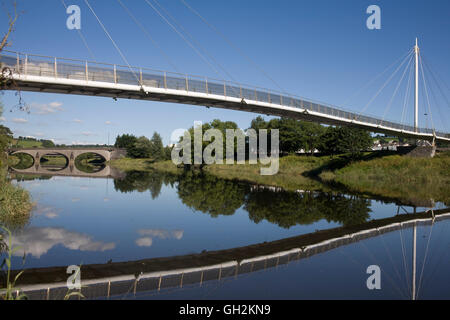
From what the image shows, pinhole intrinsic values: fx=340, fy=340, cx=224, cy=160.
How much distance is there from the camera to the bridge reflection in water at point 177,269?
7.30 meters

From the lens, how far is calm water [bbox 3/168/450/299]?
757cm

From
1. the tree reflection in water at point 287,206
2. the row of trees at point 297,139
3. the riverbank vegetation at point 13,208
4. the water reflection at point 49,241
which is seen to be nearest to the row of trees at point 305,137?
the row of trees at point 297,139

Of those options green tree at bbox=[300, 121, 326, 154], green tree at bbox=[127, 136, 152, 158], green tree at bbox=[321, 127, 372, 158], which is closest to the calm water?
green tree at bbox=[321, 127, 372, 158]

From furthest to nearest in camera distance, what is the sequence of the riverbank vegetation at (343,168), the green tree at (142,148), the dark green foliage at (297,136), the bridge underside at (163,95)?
1. the green tree at (142,148)
2. the dark green foliage at (297,136)
3. the riverbank vegetation at (343,168)
4. the bridge underside at (163,95)

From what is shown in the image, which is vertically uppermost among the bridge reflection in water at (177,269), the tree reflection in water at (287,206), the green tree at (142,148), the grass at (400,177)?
the green tree at (142,148)

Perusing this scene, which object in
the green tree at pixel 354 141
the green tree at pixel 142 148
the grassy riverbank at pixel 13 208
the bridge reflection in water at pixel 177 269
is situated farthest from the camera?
the green tree at pixel 142 148

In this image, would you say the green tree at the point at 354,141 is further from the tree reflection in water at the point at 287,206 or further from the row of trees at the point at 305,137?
the tree reflection in water at the point at 287,206

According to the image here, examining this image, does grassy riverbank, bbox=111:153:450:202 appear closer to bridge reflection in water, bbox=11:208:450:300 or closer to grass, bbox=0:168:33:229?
bridge reflection in water, bbox=11:208:450:300

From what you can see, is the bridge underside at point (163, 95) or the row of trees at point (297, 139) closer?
the bridge underside at point (163, 95)

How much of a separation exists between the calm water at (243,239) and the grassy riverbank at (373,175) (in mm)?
7373

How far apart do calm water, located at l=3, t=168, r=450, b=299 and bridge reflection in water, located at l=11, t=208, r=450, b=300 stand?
1.21 ft
